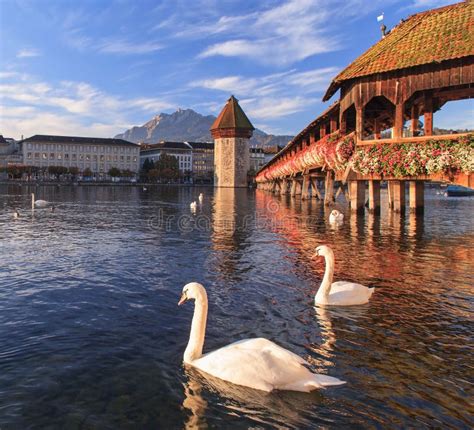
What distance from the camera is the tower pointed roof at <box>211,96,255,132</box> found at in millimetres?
105125

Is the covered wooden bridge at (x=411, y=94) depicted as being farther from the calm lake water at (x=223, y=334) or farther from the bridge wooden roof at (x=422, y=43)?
the calm lake water at (x=223, y=334)

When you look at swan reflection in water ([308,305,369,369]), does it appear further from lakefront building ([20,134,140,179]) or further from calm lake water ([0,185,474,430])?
lakefront building ([20,134,140,179])

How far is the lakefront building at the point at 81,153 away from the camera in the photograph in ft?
501

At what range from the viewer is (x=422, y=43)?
20000mm

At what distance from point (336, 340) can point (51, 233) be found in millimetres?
15417

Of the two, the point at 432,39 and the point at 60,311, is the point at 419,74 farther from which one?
the point at 60,311

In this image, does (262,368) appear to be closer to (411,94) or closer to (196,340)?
(196,340)

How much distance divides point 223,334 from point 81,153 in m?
166

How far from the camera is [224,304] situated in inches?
330

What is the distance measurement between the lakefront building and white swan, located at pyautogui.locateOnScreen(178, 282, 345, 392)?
6184 inches

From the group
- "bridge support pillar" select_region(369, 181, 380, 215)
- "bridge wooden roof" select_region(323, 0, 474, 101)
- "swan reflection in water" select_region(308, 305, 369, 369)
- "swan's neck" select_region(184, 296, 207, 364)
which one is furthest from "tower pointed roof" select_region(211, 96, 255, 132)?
"swan's neck" select_region(184, 296, 207, 364)

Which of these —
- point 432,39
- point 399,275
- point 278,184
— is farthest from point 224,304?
point 278,184

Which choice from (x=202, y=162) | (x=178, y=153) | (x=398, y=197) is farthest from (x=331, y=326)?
(x=202, y=162)

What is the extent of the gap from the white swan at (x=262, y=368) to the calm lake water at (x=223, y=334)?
0.11 meters
